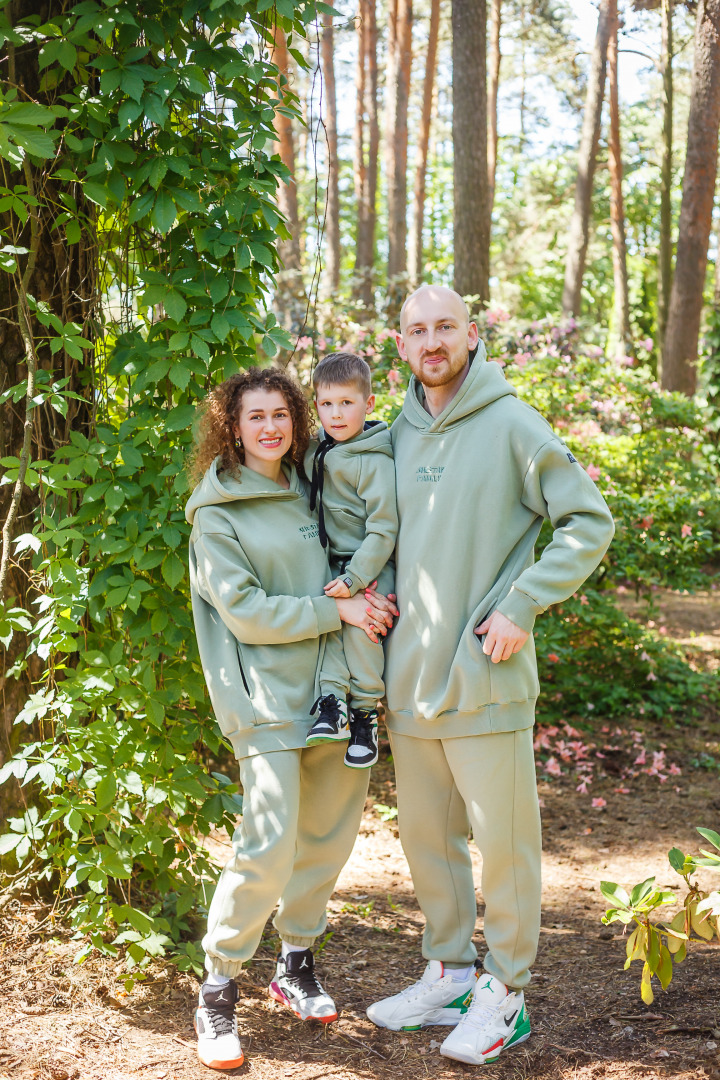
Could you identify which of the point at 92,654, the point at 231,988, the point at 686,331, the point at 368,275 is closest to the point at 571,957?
the point at 231,988

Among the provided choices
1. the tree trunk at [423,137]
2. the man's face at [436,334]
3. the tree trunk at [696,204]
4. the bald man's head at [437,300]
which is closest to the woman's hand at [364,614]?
the man's face at [436,334]

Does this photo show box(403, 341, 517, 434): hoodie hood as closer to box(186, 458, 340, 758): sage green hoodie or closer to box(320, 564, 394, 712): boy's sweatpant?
box(186, 458, 340, 758): sage green hoodie

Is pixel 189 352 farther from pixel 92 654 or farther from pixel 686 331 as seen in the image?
pixel 686 331

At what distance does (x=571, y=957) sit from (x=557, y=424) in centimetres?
374

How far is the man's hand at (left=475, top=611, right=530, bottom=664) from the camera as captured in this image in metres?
2.52

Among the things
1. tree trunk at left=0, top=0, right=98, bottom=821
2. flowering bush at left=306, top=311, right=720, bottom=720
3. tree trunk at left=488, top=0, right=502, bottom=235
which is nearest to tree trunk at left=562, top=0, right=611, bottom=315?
tree trunk at left=488, top=0, right=502, bottom=235

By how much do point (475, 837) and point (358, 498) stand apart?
1016 millimetres

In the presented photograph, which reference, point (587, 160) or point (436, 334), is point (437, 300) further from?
point (587, 160)

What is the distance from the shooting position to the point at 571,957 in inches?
133

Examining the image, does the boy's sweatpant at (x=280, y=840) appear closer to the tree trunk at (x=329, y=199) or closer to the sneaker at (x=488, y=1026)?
the sneaker at (x=488, y=1026)

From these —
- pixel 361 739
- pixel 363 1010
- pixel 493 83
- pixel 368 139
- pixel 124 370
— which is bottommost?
pixel 363 1010

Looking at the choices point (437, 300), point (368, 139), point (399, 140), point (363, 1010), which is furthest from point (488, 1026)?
point (368, 139)

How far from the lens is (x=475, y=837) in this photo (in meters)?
2.56

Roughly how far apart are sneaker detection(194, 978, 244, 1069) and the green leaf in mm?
2164
